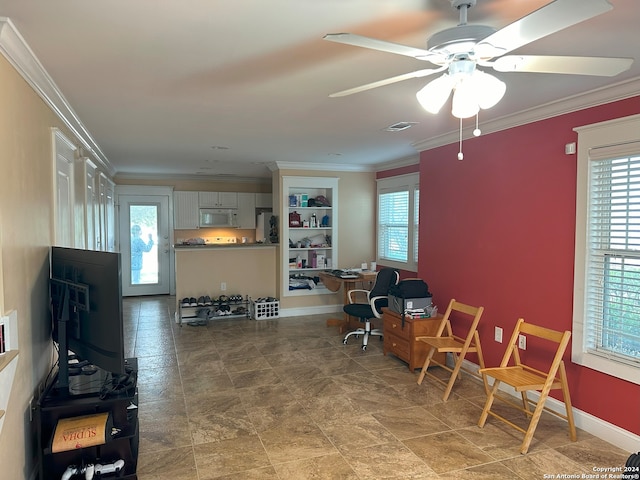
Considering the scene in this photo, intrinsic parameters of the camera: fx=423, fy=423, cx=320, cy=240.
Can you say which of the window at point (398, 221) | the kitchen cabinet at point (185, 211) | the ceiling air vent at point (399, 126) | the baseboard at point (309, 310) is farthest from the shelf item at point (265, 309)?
the ceiling air vent at point (399, 126)

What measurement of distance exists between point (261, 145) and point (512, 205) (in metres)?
2.74

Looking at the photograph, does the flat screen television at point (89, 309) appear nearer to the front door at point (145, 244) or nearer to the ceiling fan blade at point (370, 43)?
the ceiling fan blade at point (370, 43)

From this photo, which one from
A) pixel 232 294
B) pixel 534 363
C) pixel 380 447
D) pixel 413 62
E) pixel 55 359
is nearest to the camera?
pixel 413 62

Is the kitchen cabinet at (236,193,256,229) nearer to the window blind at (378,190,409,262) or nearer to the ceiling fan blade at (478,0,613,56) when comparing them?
the window blind at (378,190,409,262)

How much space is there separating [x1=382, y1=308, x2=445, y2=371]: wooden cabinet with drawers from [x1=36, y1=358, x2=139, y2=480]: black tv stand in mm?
2553

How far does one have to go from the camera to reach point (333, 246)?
6.62 metres

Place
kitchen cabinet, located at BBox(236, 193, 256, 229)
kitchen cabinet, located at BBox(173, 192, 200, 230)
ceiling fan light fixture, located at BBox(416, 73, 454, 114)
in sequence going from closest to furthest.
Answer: ceiling fan light fixture, located at BBox(416, 73, 454, 114) < kitchen cabinet, located at BBox(173, 192, 200, 230) < kitchen cabinet, located at BBox(236, 193, 256, 229)

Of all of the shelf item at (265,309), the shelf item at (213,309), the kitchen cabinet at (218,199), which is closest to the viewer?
the shelf item at (213,309)

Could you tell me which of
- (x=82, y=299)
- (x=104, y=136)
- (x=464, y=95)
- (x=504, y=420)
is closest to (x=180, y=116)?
(x=104, y=136)

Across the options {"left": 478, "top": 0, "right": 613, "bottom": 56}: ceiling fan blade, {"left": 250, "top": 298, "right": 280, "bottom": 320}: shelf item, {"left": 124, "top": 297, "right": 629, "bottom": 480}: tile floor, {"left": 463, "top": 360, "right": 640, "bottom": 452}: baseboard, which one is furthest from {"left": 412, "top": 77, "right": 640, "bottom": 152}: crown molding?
{"left": 250, "top": 298, "right": 280, "bottom": 320}: shelf item

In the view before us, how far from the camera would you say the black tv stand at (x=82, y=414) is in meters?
2.27

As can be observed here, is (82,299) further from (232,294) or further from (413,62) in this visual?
(232,294)

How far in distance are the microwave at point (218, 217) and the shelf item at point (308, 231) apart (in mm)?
2234

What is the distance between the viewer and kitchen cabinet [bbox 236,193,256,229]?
8.60m
